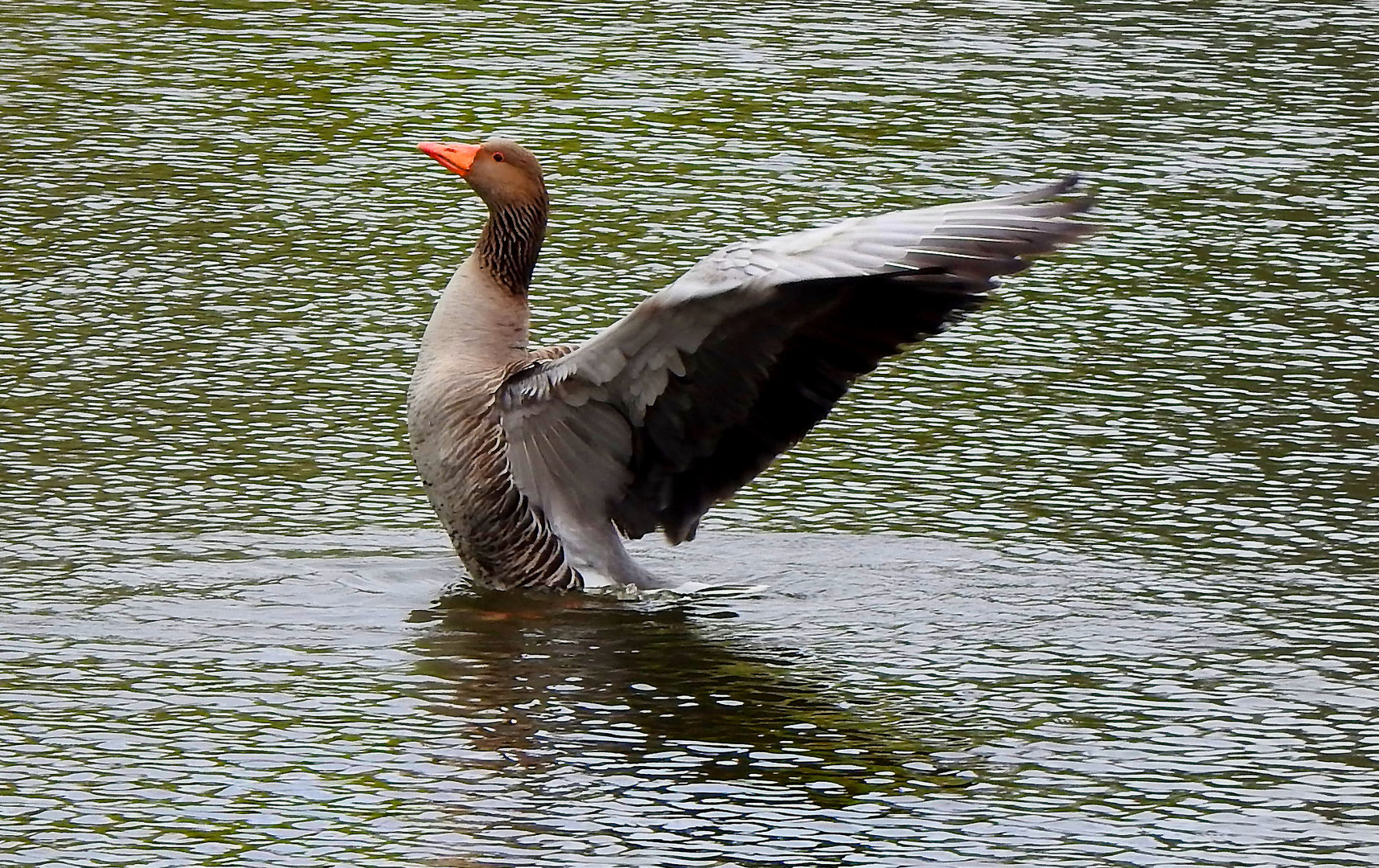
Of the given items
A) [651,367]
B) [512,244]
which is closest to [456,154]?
[512,244]

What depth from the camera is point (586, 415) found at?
9.02m

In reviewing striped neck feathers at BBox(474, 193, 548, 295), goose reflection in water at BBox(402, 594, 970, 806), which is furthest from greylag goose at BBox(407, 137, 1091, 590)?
goose reflection in water at BBox(402, 594, 970, 806)

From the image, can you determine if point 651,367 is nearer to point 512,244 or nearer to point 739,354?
point 739,354

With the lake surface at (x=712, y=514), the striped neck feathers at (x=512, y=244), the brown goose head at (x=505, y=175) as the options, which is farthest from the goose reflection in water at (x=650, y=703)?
the brown goose head at (x=505, y=175)

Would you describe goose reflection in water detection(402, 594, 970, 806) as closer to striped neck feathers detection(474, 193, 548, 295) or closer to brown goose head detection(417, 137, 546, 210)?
striped neck feathers detection(474, 193, 548, 295)

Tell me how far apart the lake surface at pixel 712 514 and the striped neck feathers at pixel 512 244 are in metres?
1.13

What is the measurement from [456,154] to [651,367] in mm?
1620

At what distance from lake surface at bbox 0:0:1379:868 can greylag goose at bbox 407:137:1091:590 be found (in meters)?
0.34

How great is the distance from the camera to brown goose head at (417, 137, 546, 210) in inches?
376

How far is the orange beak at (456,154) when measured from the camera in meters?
9.66

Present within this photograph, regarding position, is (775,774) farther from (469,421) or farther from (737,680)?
(469,421)

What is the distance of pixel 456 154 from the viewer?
9.69 m

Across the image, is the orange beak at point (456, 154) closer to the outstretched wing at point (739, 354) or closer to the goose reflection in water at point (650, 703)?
the outstretched wing at point (739, 354)

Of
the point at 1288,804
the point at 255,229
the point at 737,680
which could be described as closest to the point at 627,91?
the point at 255,229
